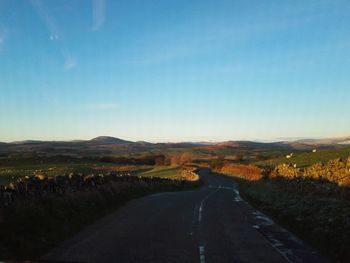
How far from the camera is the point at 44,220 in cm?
1520

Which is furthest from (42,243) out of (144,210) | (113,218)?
(144,210)

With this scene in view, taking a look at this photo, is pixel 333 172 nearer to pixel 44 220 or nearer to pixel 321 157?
pixel 44 220

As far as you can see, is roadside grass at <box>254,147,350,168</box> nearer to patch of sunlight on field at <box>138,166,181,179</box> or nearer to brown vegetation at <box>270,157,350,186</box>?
brown vegetation at <box>270,157,350,186</box>

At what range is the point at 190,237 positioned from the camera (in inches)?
587

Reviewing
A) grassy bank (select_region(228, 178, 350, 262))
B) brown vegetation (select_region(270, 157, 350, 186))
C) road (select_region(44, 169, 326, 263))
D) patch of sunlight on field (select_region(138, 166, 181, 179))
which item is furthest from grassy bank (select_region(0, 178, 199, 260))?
patch of sunlight on field (select_region(138, 166, 181, 179))

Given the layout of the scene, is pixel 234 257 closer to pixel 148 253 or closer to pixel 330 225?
pixel 148 253

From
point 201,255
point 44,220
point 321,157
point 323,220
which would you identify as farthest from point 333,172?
point 321,157

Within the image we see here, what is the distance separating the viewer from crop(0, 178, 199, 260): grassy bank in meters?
12.1

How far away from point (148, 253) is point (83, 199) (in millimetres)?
8989

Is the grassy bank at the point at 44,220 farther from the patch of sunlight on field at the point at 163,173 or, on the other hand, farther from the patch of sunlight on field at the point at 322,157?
the patch of sunlight on field at the point at 163,173

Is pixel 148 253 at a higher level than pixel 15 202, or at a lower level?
lower

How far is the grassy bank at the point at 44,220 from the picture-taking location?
39.7ft

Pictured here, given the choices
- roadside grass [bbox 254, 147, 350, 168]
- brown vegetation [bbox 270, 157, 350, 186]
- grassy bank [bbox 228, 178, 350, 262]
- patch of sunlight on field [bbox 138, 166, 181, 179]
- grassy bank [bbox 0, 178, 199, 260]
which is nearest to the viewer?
grassy bank [bbox 0, 178, 199, 260]

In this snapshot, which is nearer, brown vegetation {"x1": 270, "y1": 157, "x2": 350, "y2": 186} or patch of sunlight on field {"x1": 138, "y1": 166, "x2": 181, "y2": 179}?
brown vegetation {"x1": 270, "y1": 157, "x2": 350, "y2": 186}
